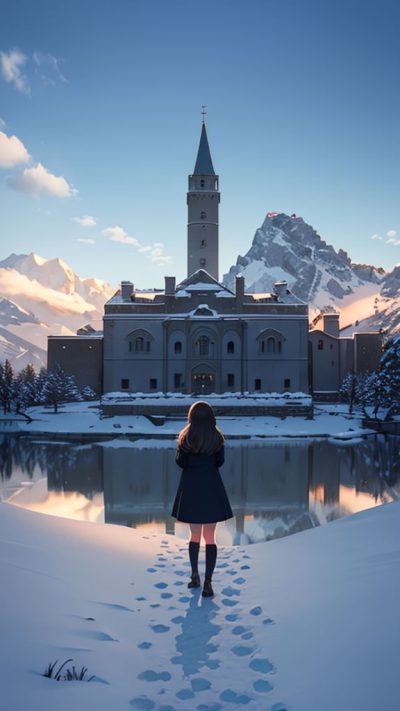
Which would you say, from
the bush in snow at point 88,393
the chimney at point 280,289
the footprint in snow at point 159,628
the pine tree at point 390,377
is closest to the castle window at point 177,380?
the bush in snow at point 88,393

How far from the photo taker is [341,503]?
11930mm

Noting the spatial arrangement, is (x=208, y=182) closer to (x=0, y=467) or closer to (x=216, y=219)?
(x=216, y=219)

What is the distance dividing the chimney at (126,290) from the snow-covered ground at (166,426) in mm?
10174

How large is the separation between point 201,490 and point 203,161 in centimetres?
4615

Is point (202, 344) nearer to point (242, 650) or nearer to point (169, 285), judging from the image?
point (169, 285)

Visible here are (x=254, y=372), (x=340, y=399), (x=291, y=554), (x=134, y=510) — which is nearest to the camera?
(x=291, y=554)

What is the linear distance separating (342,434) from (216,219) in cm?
2603

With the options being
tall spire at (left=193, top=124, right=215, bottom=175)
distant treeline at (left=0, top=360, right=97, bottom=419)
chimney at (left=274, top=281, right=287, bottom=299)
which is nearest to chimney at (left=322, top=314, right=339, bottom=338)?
chimney at (left=274, top=281, right=287, bottom=299)

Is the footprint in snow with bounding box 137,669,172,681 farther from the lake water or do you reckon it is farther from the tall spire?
the tall spire

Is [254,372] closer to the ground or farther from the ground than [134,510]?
farther from the ground

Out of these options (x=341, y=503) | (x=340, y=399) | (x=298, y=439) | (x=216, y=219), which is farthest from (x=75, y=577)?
(x=216, y=219)

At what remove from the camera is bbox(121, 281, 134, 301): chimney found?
39.8 metres

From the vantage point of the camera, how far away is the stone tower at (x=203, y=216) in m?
46.9

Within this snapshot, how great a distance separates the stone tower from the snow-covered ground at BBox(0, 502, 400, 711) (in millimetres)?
42307
